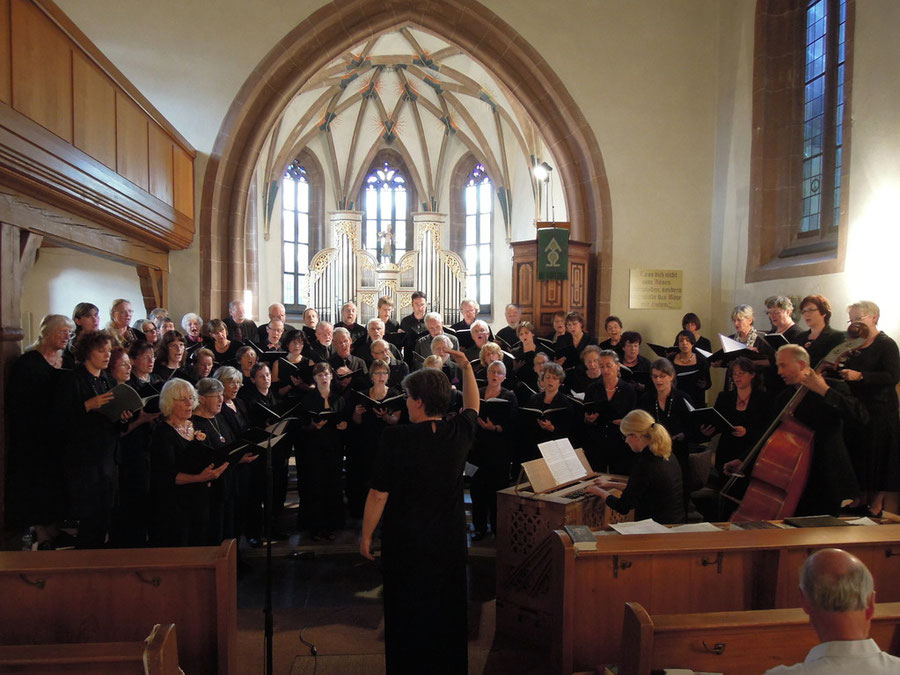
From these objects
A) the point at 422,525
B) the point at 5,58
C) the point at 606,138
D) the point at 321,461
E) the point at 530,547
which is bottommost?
the point at 530,547

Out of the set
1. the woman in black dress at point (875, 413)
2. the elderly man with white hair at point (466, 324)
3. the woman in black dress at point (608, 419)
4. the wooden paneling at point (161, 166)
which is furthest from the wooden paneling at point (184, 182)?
the woman in black dress at point (875, 413)

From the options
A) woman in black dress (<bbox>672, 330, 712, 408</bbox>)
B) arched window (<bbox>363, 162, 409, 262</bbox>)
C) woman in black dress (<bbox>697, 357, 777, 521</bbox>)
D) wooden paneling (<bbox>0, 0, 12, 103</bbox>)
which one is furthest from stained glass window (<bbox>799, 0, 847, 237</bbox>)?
arched window (<bbox>363, 162, 409, 262</bbox>)

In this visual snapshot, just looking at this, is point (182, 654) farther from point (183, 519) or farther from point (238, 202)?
point (238, 202)

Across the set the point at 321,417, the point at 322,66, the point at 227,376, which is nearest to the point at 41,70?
→ the point at 227,376

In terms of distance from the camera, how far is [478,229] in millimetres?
16469

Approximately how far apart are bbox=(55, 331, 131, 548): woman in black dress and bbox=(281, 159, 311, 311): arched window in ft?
36.1

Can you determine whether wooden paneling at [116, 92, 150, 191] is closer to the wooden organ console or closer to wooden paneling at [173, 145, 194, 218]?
wooden paneling at [173, 145, 194, 218]

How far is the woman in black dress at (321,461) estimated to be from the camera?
5.12 meters

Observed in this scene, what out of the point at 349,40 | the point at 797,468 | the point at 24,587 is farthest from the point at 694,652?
the point at 349,40

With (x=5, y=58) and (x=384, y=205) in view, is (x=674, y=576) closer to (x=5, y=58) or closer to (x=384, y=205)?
(x=5, y=58)

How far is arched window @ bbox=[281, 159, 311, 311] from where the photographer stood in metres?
15.3

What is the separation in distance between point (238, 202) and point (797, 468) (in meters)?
7.10

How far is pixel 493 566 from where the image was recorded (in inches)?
189

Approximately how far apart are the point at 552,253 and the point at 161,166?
14.9ft
